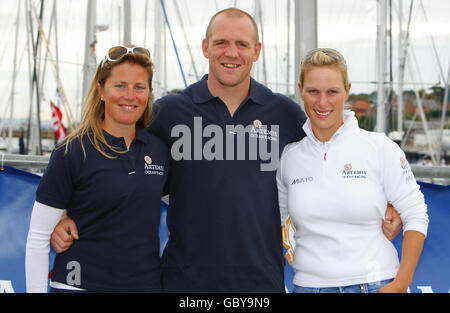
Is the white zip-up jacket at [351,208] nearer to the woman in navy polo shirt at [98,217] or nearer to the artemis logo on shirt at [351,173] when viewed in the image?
the artemis logo on shirt at [351,173]

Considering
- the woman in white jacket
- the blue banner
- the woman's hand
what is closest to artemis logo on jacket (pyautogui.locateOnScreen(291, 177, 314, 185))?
the woman in white jacket

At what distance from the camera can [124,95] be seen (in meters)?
2.52

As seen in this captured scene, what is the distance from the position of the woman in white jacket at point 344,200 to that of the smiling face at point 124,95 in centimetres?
97

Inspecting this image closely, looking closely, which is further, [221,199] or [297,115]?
[297,115]

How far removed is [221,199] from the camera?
2.55 m

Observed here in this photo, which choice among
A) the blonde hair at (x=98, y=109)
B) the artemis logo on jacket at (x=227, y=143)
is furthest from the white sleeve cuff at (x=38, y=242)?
the artemis logo on jacket at (x=227, y=143)

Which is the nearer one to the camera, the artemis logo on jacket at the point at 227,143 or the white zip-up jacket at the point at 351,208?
the white zip-up jacket at the point at 351,208

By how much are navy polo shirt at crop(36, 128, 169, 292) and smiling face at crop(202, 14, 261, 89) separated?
818mm

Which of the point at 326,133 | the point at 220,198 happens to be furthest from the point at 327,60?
the point at 220,198

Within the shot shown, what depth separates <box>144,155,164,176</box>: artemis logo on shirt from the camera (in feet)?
8.15

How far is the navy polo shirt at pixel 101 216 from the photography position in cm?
232
